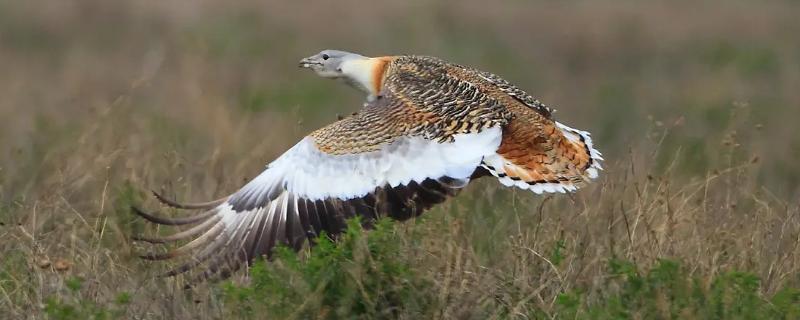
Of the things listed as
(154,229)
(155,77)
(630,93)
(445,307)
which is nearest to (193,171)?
(154,229)

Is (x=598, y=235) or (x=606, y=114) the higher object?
(x=598, y=235)

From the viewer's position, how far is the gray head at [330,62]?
6.09 meters

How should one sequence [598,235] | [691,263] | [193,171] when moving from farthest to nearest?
1. [193,171]
2. [598,235]
3. [691,263]

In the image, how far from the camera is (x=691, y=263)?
4.84 meters

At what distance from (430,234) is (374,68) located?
111 cm

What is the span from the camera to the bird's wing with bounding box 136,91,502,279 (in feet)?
16.8

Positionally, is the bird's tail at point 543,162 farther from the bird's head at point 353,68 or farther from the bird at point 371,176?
the bird's head at point 353,68

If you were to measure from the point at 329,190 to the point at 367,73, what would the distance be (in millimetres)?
929

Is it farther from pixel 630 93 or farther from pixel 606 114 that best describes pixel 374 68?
pixel 630 93

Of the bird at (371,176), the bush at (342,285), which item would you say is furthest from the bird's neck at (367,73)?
the bush at (342,285)

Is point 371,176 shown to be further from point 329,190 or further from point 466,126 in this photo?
point 466,126

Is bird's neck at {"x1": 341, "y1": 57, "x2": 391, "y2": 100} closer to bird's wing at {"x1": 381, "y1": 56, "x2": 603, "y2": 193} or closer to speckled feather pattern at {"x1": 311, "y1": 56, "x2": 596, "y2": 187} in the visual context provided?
bird's wing at {"x1": 381, "y1": 56, "x2": 603, "y2": 193}

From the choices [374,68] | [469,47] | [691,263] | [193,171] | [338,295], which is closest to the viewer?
[338,295]

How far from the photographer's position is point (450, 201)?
590 cm
